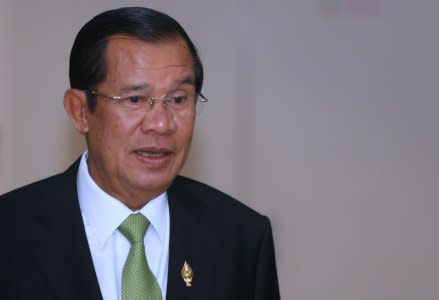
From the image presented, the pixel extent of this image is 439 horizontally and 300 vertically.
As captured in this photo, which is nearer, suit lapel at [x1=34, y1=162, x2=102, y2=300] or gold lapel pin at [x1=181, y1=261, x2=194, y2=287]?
suit lapel at [x1=34, y1=162, x2=102, y2=300]

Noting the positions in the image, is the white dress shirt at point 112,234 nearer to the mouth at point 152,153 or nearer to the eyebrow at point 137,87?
the mouth at point 152,153

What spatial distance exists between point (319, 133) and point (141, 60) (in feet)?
4.30

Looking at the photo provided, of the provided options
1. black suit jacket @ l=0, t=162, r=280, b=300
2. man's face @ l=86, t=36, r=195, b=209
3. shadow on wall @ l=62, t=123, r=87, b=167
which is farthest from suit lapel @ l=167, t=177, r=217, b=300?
shadow on wall @ l=62, t=123, r=87, b=167

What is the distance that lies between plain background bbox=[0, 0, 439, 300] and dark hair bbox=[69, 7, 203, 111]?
0.91 m

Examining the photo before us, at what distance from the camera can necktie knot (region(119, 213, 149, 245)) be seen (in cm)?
172

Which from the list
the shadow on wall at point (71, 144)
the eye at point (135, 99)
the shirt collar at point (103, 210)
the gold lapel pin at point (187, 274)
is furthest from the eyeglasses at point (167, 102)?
the shadow on wall at point (71, 144)

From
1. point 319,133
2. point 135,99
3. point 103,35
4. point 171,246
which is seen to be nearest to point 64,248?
point 171,246

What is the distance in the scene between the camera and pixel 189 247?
1.79 m

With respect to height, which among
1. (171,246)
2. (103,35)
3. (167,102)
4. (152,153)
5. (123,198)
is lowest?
(171,246)

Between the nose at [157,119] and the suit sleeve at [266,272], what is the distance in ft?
1.47

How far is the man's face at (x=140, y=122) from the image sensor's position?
5.41ft

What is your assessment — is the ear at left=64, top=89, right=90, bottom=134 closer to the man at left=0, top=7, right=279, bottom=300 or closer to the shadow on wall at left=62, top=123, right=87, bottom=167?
the man at left=0, top=7, right=279, bottom=300

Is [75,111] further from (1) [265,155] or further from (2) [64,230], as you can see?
(1) [265,155]

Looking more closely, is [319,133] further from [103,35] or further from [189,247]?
[103,35]
